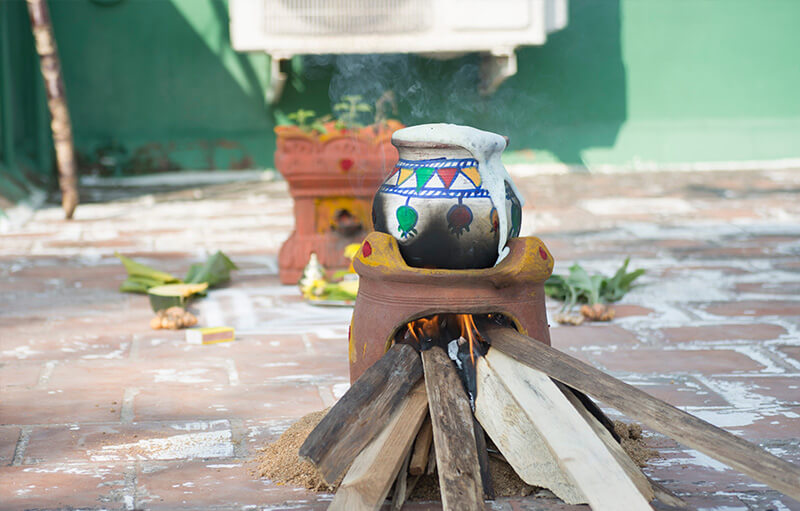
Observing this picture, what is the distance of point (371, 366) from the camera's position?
252cm

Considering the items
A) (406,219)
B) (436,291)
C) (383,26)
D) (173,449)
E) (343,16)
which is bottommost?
(173,449)

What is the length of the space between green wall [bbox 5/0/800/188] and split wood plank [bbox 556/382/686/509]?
7910 millimetres

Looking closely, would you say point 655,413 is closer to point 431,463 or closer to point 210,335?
point 431,463

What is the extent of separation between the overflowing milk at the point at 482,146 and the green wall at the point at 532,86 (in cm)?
763

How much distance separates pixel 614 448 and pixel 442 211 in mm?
735

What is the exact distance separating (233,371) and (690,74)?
912cm

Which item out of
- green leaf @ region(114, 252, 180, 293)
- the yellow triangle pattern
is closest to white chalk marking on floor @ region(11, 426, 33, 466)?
the yellow triangle pattern

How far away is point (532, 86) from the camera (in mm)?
11336

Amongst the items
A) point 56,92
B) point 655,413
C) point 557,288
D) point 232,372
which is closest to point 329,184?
point 557,288

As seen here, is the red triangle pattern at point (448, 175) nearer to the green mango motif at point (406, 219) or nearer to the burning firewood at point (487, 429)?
the green mango motif at point (406, 219)

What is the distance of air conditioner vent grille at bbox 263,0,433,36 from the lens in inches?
368

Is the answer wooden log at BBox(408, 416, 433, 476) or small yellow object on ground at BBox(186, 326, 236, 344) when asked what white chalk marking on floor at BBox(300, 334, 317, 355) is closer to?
small yellow object on ground at BBox(186, 326, 236, 344)

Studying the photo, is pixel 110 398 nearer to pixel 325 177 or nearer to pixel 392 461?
pixel 392 461

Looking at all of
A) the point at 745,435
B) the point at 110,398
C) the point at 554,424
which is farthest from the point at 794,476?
the point at 110,398
